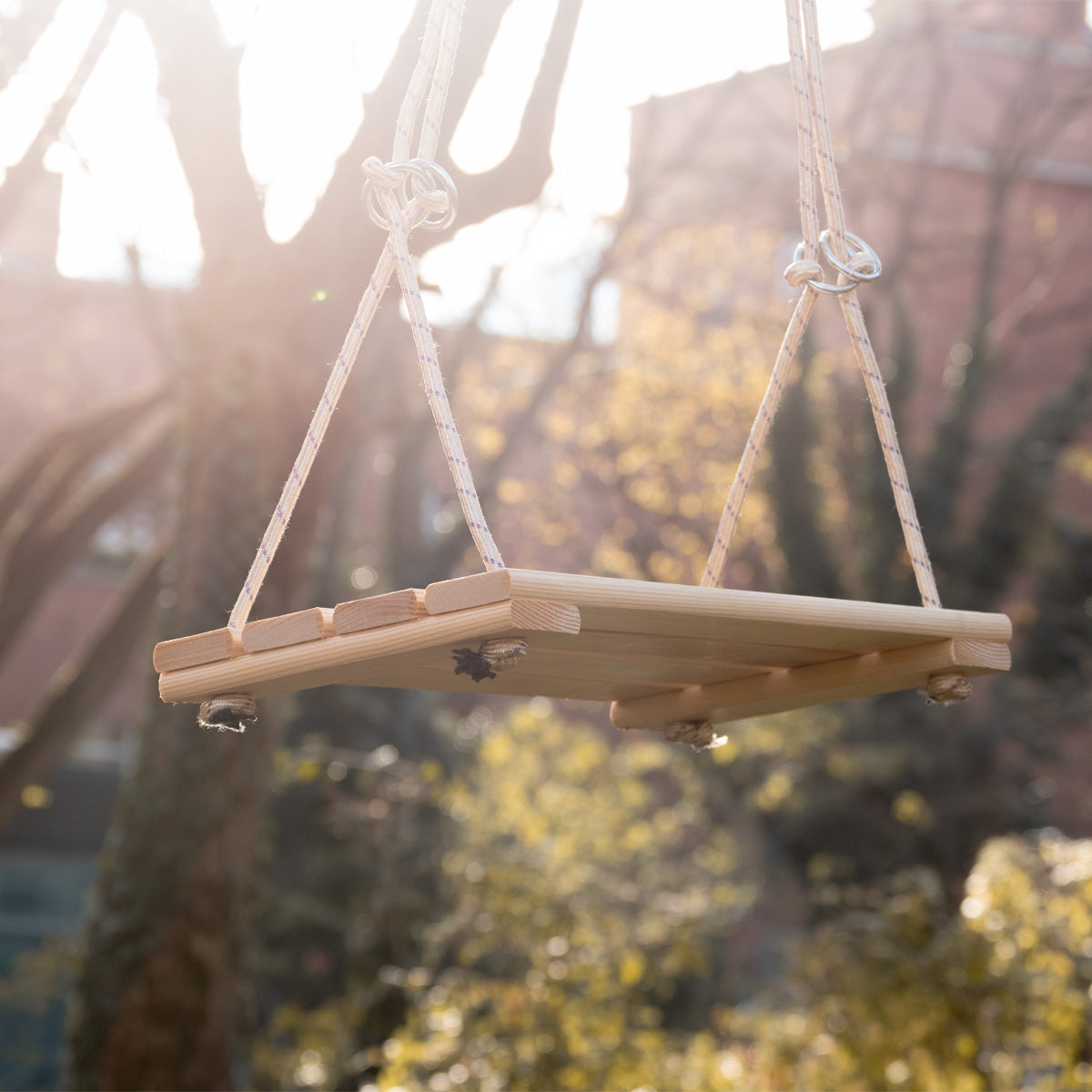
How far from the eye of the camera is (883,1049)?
171 inches

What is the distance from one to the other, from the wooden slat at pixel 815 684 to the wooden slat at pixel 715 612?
3cm

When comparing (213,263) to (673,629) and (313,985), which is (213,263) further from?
(313,985)

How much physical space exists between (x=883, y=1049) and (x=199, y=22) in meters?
4.11

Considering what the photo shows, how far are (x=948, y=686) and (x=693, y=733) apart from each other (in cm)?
36

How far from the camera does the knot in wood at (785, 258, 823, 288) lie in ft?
4.86

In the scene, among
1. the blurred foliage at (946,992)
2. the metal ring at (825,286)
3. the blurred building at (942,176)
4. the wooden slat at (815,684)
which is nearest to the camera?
the wooden slat at (815,684)

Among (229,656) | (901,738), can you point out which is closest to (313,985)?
(901,738)

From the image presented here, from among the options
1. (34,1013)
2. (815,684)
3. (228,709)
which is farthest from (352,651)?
(34,1013)

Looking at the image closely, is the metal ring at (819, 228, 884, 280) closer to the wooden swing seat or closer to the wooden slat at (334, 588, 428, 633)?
the wooden swing seat

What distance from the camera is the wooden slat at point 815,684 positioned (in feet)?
4.21

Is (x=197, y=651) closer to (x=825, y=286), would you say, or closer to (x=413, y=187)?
(x=413, y=187)

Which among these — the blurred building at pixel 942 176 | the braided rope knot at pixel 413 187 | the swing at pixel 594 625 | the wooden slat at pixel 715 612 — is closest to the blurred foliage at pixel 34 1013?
the blurred building at pixel 942 176

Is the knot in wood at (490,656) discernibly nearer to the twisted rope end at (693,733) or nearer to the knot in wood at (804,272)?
the twisted rope end at (693,733)

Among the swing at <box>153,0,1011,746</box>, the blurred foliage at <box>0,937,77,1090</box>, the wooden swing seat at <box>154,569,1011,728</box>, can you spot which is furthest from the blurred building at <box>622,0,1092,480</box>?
the wooden swing seat at <box>154,569,1011,728</box>
